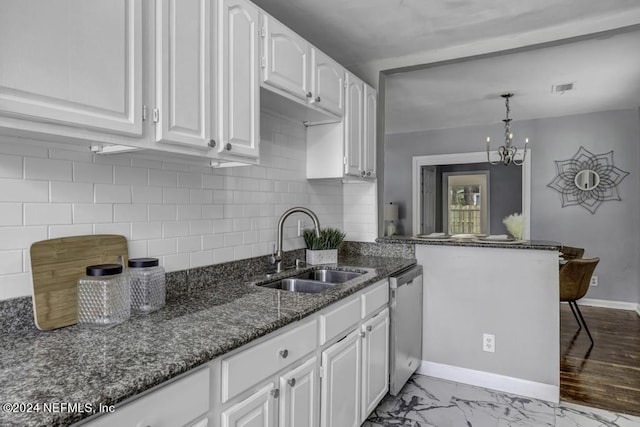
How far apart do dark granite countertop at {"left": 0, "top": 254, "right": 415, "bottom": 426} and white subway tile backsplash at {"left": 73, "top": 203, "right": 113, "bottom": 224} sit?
0.38 m

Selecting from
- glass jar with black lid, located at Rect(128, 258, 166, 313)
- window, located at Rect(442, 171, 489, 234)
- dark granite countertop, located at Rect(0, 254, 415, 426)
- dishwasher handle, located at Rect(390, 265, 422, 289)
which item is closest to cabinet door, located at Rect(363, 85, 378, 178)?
dishwasher handle, located at Rect(390, 265, 422, 289)

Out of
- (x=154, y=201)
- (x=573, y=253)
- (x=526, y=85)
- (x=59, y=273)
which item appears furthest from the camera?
(x=573, y=253)

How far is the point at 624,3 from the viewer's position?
2.28 m

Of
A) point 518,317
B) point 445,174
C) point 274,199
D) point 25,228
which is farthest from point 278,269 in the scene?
point 445,174

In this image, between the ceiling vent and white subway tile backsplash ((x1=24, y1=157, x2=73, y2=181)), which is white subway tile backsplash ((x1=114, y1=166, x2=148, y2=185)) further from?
the ceiling vent

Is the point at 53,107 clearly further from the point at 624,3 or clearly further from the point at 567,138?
the point at 567,138

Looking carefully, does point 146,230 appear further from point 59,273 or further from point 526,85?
point 526,85

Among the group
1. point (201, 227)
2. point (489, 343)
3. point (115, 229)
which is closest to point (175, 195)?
point (201, 227)

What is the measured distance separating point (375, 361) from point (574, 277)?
2440 mm

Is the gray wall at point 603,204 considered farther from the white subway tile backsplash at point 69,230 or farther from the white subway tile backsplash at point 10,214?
the white subway tile backsplash at point 10,214

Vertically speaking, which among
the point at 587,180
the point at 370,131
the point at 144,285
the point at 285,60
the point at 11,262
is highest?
the point at 285,60

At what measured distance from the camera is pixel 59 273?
1.33 meters

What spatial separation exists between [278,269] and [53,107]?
1532 mm

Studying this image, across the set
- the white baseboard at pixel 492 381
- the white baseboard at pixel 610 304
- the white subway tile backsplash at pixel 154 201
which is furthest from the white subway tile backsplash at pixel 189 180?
the white baseboard at pixel 610 304
